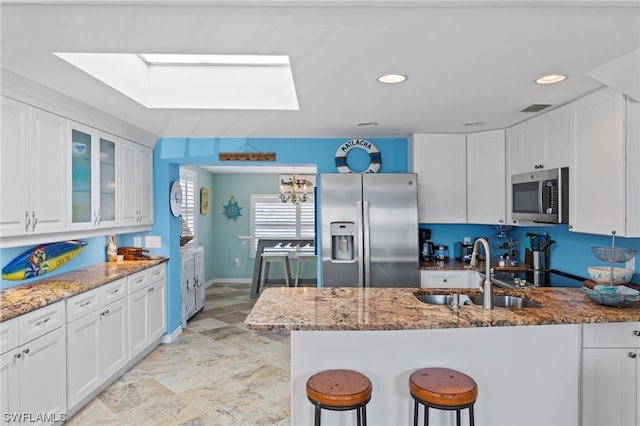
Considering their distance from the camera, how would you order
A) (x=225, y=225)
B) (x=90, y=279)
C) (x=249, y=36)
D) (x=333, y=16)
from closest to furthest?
1. (x=333, y=16)
2. (x=249, y=36)
3. (x=90, y=279)
4. (x=225, y=225)

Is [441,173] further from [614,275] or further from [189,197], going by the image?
[189,197]

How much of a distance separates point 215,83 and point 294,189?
3909mm

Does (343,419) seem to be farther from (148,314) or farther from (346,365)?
(148,314)

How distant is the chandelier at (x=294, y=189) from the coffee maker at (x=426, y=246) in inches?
120

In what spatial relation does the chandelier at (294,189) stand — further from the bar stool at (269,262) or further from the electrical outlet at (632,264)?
the electrical outlet at (632,264)

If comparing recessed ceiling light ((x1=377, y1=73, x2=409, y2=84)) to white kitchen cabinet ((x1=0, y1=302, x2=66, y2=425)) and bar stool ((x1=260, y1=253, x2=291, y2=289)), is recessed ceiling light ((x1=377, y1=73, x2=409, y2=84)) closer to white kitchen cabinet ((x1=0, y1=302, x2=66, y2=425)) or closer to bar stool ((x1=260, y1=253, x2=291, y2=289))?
white kitchen cabinet ((x1=0, y1=302, x2=66, y2=425))

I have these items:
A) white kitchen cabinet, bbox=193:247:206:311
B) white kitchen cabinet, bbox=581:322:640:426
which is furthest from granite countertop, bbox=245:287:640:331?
white kitchen cabinet, bbox=193:247:206:311

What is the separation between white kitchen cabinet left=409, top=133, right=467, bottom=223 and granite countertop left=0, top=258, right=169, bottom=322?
2.90 m

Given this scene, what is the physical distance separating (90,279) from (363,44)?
2.67 metres

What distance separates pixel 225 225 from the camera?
7.58m

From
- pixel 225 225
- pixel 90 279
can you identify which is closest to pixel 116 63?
pixel 90 279

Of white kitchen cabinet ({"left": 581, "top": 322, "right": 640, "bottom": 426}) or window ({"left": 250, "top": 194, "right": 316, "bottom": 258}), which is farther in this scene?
window ({"left": 250, "top": 194, "right": 316, "bottom": 258})

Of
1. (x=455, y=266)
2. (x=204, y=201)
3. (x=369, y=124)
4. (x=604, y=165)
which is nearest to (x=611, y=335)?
(x=604, y=165)

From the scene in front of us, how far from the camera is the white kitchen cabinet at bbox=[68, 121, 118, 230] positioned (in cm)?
292
